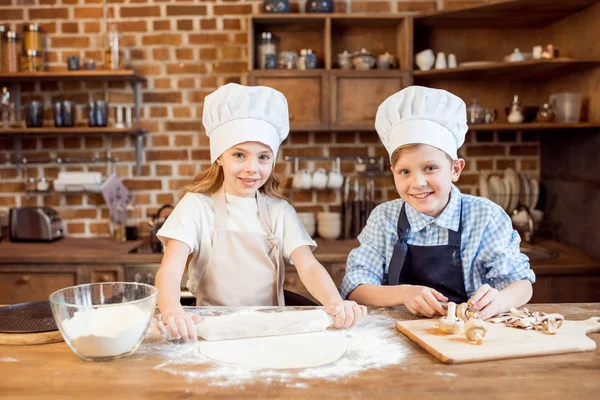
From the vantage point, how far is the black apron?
63.8 inches

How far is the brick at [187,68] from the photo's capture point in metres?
3.13

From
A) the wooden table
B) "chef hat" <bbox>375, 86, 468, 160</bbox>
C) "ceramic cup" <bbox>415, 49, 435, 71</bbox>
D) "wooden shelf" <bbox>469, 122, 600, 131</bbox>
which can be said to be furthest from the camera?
"ceramic cup" <bbox>415, 49, 435, 71</bbox>

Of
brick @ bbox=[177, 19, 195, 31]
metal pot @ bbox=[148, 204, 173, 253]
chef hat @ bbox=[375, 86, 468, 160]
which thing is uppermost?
brick @ bbox=[177, 19, 195, 31]

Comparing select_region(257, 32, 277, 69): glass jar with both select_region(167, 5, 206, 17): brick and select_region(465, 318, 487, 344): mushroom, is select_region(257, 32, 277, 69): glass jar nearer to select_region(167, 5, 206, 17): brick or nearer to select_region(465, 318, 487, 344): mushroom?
select_region(167, 5, 206, 17): brick

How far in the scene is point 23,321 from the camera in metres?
1.25

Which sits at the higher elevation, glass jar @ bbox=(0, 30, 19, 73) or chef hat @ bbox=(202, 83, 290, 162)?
glass jar @ bbox=(0, 30, 19, 73)

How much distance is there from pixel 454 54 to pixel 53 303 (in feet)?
8.42

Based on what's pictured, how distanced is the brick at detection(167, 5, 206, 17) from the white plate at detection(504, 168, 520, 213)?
1776 millimetres

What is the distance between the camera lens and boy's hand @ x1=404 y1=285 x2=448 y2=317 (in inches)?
51.1

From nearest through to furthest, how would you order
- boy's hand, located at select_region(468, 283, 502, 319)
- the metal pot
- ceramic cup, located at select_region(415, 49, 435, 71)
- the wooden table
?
the wooden table, boy's hand, located at select_region(468, 283, 502, 319), the metal pot, ceramic cup, located at select_region(415, 49, 435, 71)

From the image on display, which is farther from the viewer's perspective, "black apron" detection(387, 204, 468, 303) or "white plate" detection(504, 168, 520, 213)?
"white plate" detection(504, 168, 520, 213)

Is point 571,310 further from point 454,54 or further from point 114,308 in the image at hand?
point 454,54

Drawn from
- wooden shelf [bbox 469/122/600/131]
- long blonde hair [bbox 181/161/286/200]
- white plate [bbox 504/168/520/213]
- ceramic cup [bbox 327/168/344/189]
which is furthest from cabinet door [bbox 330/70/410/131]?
long blonde hair [bbox 181/161/286/200]

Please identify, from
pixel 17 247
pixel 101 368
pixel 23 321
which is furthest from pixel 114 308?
pixel 17 247
